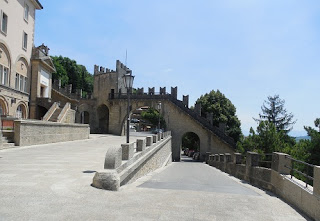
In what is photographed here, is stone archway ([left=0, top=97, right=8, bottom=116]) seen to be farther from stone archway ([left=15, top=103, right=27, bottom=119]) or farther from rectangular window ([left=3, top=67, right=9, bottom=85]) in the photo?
stone archway ([left=15, top=103, right=27, bottom=119])

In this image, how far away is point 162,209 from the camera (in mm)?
5598

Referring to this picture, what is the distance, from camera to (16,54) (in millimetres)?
25391

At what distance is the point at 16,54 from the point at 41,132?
36.0ft

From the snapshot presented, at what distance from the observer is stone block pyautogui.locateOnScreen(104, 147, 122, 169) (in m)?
7.71

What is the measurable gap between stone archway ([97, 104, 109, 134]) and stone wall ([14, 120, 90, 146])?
21.6 m

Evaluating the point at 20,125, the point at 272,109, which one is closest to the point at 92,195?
the point at 20,125

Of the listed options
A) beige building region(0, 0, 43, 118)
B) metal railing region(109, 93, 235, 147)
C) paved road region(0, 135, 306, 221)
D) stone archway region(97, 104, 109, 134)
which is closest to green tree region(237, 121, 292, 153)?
metal railing region(109, 93, 235, 147)

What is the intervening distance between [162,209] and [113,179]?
1963mm

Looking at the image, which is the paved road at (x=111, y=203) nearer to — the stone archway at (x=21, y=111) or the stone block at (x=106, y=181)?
the stone block at (x=106, y=181)

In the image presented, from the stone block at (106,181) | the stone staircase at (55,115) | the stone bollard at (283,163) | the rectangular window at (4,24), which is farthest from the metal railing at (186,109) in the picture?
the stone block at (106,181)

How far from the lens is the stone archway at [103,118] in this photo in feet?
156

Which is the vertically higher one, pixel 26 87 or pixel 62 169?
pixel 26 87

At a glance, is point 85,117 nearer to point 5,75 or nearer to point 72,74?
point 5,75

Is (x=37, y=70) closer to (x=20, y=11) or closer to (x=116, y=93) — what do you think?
(x=20, y=11)
